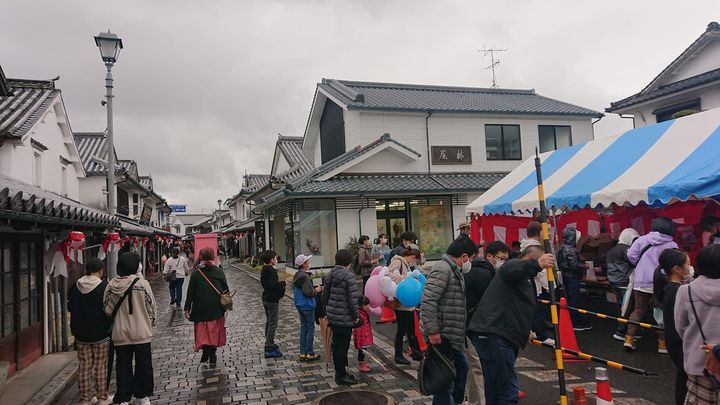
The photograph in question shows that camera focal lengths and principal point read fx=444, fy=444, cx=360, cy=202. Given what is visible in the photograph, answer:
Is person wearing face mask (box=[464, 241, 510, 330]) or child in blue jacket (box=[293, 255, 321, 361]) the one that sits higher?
person wearing face mask (box=[464, 241, 510, 330])

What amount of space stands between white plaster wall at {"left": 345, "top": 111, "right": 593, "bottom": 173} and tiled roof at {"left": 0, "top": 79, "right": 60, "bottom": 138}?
1156 cm

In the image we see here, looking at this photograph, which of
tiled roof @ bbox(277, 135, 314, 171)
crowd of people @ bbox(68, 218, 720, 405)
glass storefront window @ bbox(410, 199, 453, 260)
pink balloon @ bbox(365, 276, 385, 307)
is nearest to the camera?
crowd of people @ bbox(68, 218, 720, 405)

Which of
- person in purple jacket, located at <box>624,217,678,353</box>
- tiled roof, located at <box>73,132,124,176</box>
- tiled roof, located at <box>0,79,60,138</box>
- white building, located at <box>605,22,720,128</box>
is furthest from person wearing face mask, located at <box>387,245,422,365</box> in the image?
tiled roof, located at <box>73,132,124,176</box>

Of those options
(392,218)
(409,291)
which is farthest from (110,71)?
(392,218)

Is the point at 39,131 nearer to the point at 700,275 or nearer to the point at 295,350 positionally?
the point at 295,350

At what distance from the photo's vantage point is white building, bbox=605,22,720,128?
1512cm

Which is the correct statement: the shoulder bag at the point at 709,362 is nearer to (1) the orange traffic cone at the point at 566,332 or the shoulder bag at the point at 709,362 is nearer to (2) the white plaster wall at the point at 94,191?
(1) the orange traffic cone at the point at 566,332

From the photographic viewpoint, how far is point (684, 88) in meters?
15.4

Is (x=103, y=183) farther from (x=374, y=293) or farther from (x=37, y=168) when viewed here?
(x=374, y=293)

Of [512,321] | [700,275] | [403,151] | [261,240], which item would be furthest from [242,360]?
[261,240]

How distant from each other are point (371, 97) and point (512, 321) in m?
19.8

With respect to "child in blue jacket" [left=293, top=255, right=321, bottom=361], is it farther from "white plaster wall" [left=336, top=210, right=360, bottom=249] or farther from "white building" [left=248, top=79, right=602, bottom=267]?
"white plaster wall" [left=336, top=210, right=360, bottom=249]

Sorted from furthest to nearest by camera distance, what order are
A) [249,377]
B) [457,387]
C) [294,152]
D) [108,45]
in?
[294,152] < [108,45] < [249,377] < [457,387]

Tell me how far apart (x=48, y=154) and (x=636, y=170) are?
15.6 meters
